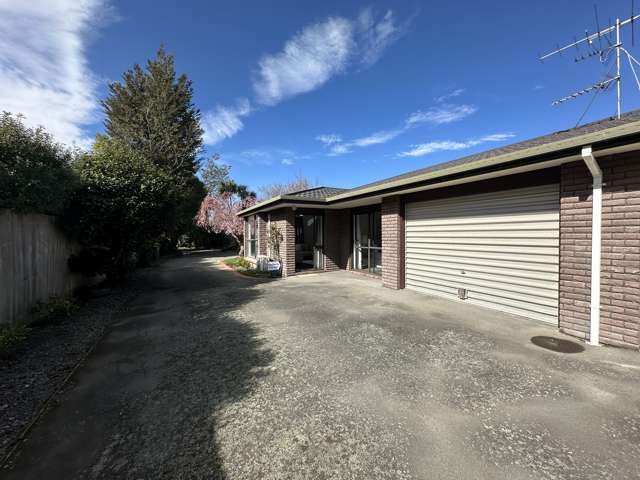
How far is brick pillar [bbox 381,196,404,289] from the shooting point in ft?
24.3

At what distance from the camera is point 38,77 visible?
263 inches

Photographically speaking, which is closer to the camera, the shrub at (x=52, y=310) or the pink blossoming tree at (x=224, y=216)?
the shrub at (x=52, y=310)

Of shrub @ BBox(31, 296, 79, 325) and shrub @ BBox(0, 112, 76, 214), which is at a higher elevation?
shrub @ BBox(0, 112, 76, 214)

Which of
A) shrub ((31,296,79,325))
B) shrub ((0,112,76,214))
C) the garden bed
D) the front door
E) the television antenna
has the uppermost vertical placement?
the television antenna

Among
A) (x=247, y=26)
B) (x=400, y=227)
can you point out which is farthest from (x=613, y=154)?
(x=247, y=26)

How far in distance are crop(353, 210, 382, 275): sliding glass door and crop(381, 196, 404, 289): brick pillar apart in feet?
4.53

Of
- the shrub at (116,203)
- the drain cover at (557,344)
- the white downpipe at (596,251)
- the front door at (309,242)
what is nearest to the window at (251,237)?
the front door at (309,242)

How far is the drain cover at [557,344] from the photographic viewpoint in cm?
365

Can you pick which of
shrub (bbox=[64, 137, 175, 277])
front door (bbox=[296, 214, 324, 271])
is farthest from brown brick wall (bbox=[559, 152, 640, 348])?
shrub (bbox=[64, 137, 175, 277])

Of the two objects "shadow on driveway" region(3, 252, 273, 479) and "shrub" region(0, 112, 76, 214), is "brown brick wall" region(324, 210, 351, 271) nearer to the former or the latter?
"shadow on driveway" region(3, 252, 273, 479)

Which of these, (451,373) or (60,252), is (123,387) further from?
(60,252)

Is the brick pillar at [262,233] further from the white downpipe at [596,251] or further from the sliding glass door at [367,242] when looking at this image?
the white downpipe at [596,251]

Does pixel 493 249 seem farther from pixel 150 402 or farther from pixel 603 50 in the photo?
pixel 150 402

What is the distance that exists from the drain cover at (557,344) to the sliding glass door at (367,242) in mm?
5497
